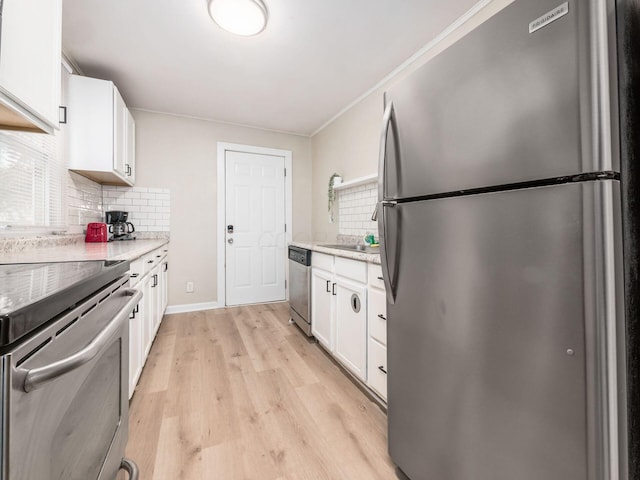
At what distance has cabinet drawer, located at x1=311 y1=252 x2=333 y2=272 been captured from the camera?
7.28 ft

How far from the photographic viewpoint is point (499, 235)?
781 millimetres

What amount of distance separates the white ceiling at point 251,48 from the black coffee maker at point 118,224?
1.25 m

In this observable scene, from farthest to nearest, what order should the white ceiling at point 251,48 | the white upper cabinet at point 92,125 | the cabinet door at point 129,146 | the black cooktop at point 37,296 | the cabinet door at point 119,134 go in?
1. the cabinet door at point 129,146
2. the cabinet door at point 119,134
3. the white upper cabinet at point 92,125
4. the white ceiling at point 251,48
5. the black cooktop at point 37,296

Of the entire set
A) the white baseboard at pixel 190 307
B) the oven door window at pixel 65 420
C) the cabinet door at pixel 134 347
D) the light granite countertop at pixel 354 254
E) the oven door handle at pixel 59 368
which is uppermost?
the light granite countertop at pixel 354 254

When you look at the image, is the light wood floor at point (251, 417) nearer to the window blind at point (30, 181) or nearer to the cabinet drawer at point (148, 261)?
the cabinet drawer at point (148, 261)

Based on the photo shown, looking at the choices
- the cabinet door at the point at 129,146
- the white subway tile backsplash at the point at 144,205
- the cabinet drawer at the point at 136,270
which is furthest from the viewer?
the white subway tile backsplash at the point at 144,205

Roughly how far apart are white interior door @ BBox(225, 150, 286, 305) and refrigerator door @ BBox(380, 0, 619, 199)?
121 inches

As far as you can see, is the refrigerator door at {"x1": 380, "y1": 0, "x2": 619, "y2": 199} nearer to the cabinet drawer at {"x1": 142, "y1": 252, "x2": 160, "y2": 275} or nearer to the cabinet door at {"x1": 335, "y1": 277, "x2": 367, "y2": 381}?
the cabinet door at {"x1": 335, "y1": 277, "x2": 367, "y2": 381}

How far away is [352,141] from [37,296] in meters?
3.10

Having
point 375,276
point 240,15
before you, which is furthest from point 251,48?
point 375,276

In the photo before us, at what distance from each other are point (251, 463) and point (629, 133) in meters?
1.74

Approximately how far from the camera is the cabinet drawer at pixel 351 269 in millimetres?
1772

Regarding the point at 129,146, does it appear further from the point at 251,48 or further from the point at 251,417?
the point at 251,417

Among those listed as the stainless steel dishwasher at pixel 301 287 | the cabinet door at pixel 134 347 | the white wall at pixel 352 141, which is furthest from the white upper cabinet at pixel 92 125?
the white wall at pixel 352 141
